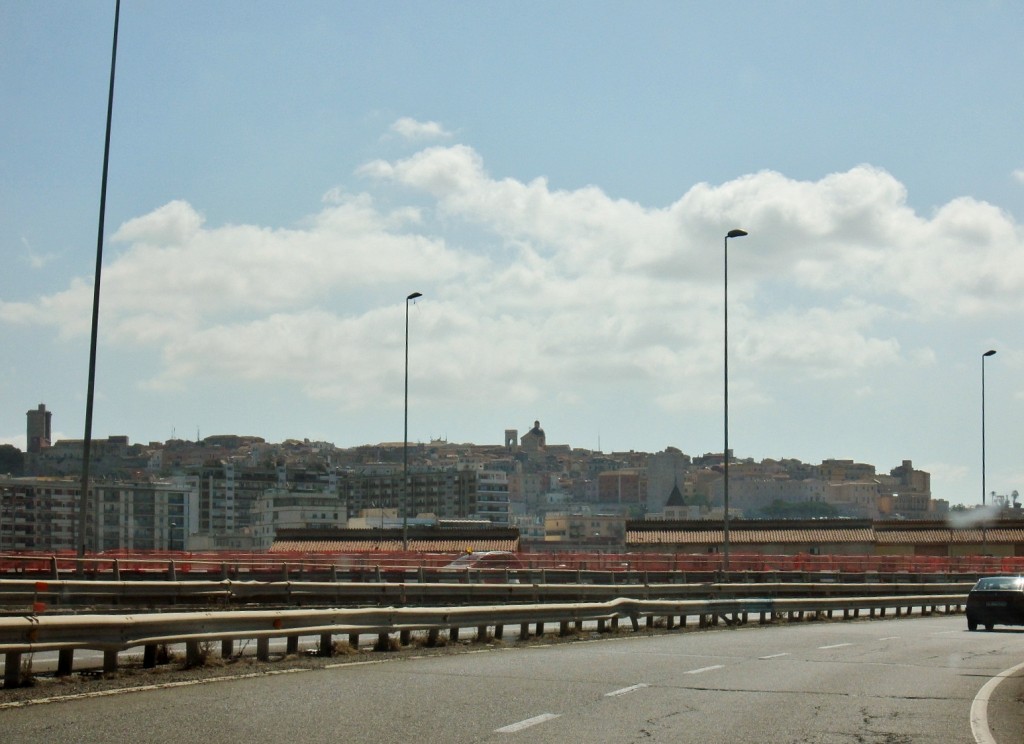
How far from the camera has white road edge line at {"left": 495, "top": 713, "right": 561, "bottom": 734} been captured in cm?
1130

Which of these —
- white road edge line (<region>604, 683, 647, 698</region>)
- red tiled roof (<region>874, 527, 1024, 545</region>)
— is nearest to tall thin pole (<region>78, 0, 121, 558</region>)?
white road edge line (<region>604, 683, 647, 698</region>)

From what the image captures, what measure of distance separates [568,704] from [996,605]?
21.7 m

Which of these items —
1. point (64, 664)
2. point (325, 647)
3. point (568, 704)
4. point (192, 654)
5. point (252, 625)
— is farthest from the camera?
point (325, 647)

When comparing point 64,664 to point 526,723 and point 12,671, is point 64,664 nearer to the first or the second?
point 12,671

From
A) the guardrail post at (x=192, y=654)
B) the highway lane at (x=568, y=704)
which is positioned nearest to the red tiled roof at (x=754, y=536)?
the highway lane at (x=568, y=704)

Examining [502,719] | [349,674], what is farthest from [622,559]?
[502,719]

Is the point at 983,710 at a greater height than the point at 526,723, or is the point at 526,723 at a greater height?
the point at 526,723

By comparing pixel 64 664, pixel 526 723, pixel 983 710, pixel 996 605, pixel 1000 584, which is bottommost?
pixel 996 605

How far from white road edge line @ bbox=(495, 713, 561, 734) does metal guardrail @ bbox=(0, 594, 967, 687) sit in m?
4.63

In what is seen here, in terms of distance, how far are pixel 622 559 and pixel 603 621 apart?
33352mm

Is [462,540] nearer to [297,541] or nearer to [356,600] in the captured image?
[297,541]

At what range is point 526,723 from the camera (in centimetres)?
1178

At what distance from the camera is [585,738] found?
36.0 ft

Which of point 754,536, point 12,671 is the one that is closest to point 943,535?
point 754,536
